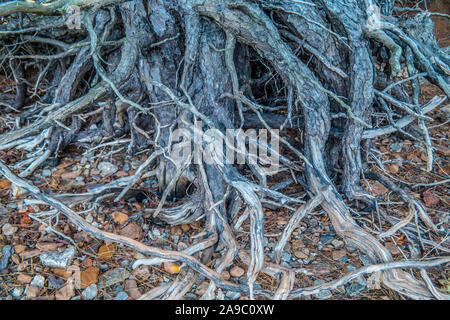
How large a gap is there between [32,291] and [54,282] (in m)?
0.12

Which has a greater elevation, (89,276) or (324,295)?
(324,295)

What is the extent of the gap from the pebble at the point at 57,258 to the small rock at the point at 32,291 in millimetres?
164

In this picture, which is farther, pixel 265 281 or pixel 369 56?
pixel 369 56

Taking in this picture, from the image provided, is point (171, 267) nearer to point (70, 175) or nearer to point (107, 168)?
point (107, 168)

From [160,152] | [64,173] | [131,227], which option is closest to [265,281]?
[131,227]

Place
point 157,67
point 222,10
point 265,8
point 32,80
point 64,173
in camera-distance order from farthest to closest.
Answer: point 32,80 → point 64,173 → point 157,67 → point 265,8 → point 222,10

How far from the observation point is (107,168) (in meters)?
2.88

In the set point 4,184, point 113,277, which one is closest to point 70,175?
point 4,184

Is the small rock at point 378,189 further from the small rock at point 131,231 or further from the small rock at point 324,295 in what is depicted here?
the small rock at point 131,231

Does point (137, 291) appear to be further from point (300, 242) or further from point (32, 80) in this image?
point (32, 80)

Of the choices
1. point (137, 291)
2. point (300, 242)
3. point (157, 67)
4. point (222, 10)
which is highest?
point (222, 10)

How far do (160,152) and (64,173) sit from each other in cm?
91

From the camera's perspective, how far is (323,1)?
91.7 inches

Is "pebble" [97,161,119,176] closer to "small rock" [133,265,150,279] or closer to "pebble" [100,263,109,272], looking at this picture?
"pebble" [100,263,109,272]
